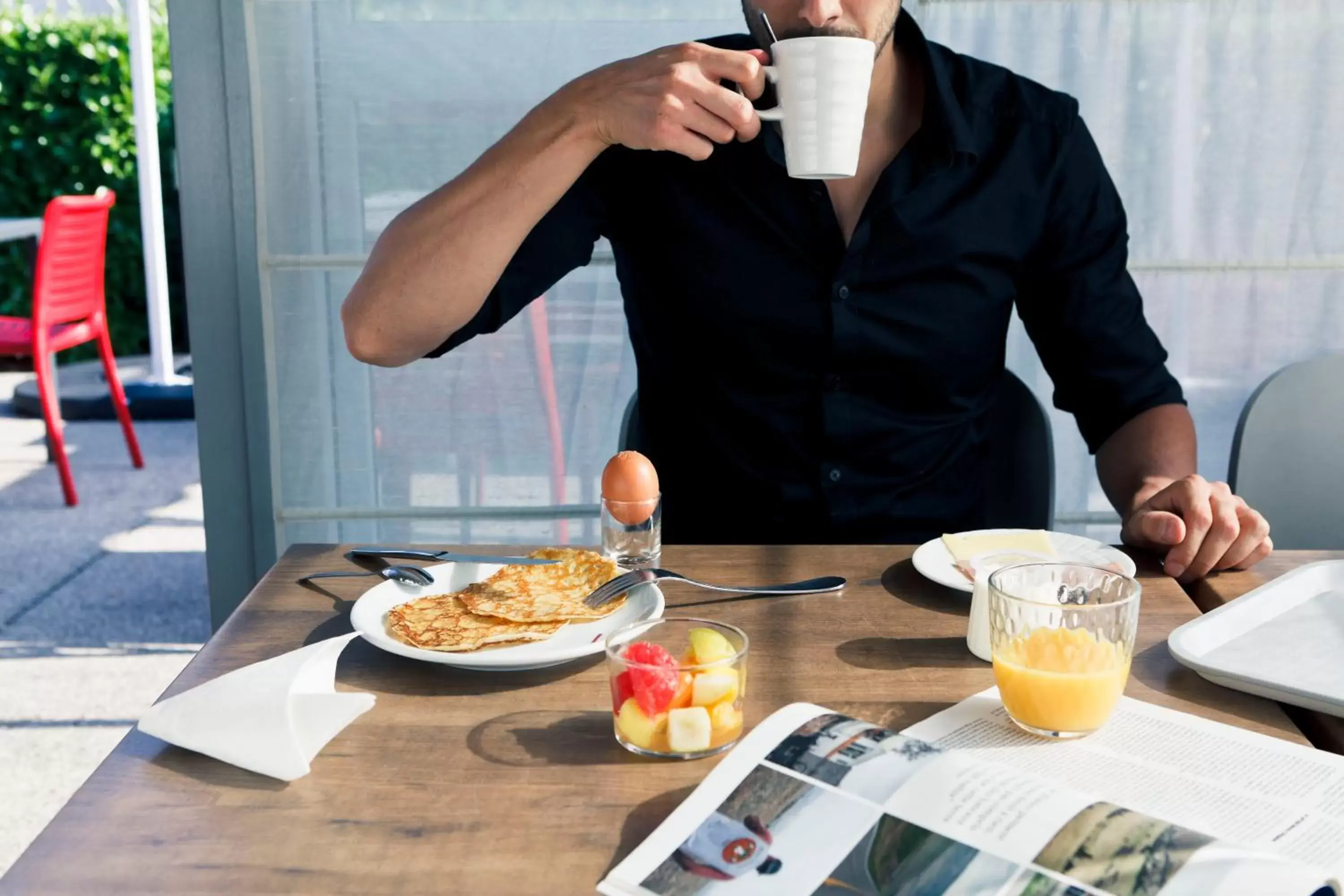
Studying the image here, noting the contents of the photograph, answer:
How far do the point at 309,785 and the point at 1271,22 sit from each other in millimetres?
1909

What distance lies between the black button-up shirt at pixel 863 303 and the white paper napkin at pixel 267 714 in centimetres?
69

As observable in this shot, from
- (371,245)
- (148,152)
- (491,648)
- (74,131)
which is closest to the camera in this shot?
(491,648)

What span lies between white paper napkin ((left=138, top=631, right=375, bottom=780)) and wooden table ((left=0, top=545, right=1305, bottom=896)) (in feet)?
0.04

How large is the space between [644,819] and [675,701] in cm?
10

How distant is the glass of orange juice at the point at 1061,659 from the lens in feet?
2.73

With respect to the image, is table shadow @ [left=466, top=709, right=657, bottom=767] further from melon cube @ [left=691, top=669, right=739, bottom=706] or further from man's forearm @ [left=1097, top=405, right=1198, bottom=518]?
man's forearm @ [left=1097, top=405, right=1198, bottom=518]

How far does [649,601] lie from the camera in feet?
3.52

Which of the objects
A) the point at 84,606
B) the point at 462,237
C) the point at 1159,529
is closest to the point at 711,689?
the point at 1159,529

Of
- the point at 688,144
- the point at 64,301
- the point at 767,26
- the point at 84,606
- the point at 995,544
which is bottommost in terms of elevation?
the point at 84,606

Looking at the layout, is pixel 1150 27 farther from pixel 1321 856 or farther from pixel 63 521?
pixel 63 521

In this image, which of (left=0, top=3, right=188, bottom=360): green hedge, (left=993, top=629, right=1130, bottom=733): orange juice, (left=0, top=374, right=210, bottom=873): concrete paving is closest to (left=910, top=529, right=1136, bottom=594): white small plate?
(left=993, top=629, right=1130, bottom=733): orange juice

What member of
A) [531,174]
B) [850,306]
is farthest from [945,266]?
[531,174]

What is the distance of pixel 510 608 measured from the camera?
3.40 feet

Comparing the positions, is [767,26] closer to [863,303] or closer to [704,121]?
[704,121]
